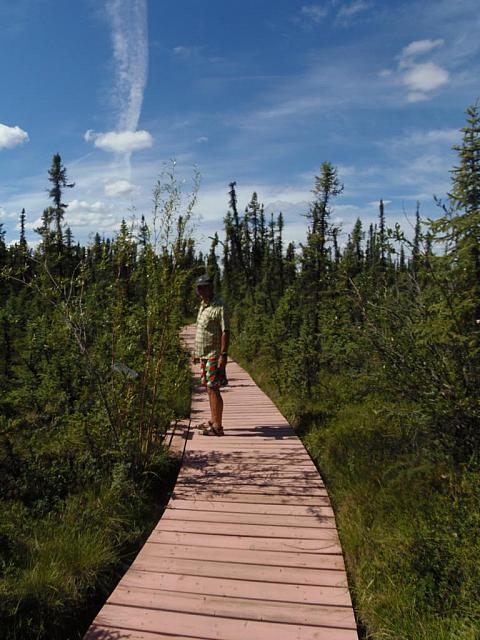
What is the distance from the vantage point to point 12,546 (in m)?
2.82

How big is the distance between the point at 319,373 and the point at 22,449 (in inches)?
209

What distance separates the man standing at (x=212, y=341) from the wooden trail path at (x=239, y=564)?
0.82m

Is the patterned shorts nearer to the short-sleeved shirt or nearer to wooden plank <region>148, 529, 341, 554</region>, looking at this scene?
the short-sleeved shirt

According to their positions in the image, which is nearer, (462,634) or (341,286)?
(462,634)

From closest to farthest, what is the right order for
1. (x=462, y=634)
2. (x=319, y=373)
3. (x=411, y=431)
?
(x=462, y=634) → (x=411, y=431) → (x=319, y=373)

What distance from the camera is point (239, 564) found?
2904 millimetres

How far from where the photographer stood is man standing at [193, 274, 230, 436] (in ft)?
17.4

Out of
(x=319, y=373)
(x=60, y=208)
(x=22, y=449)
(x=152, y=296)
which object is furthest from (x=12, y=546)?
(x=60, y=208)

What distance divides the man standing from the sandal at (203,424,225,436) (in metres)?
0.11

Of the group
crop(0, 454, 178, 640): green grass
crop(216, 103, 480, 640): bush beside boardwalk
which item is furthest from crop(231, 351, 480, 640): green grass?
crop(0, 454, 178, 640): green grass

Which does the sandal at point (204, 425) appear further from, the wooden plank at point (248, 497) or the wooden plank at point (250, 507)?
the wooden plank at point (250, 507)

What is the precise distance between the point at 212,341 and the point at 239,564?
2.85 metres

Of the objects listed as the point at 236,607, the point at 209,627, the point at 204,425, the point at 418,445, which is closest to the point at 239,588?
the point at 236,607

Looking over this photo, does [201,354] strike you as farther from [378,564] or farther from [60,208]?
[60,208]
